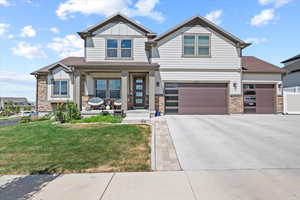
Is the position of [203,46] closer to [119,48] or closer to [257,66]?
[257,66]

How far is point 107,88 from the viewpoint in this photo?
1417 centimetres

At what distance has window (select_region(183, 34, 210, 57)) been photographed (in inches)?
505

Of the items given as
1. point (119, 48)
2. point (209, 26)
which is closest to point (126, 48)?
point (119, 48)

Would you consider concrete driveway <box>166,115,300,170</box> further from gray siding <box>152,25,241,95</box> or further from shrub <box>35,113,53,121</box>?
shrub <box>35,113,53,121</box>

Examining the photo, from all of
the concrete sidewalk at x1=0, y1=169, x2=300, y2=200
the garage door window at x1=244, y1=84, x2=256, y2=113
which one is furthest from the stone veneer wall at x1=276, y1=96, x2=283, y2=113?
the concrete sidewalk at x1=0, y1=169, x2=300, y2=200

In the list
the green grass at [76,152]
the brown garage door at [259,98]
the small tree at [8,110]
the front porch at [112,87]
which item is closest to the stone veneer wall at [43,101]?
the front porch at [112,87]

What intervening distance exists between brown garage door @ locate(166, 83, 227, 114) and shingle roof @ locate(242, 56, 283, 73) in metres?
2.74

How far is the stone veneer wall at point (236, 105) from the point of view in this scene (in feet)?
42.1

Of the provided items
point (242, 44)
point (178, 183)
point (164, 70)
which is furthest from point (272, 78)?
point (178, 183)

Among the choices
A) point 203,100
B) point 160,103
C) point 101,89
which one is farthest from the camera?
point 101,89

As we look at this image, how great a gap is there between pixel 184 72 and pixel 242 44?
489 centimetres

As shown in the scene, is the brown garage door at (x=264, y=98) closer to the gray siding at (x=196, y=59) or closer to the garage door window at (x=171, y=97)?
the gray siding at (x=196, y=59)

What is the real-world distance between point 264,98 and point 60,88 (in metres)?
16.9

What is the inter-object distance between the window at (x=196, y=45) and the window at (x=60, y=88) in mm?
10576
